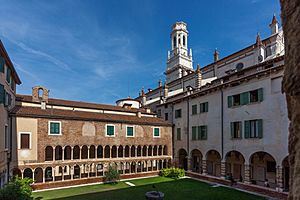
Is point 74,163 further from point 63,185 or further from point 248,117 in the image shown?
point 248,117

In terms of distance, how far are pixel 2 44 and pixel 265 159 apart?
2704 centimetres

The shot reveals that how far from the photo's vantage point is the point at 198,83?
106 ft

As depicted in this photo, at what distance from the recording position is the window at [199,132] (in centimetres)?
2762

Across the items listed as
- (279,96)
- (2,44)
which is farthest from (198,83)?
(2,44)

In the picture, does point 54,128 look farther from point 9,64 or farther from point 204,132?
point 204,132

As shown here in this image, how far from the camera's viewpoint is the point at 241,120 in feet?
75.2

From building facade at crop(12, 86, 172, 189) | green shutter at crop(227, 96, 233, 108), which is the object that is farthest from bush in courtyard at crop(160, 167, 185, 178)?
green shutter at crop(227, 96, 233, 108)

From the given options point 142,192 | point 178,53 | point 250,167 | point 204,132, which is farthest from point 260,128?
point 178,53

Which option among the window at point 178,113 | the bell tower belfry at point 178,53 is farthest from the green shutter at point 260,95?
the bell tower belfry at point 178,53

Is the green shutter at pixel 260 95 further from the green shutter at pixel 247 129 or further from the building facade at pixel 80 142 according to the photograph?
the building facade at pixel 80 142

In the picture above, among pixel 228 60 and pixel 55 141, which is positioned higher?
pixel 228 60

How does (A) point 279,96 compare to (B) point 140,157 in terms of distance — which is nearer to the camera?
(A) point 279,96

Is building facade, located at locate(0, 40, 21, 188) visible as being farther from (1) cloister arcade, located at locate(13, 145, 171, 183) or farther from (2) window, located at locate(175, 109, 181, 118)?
(2) window, located at locate(175, 109, 181, 118)

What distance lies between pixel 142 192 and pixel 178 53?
41825 millimetres
